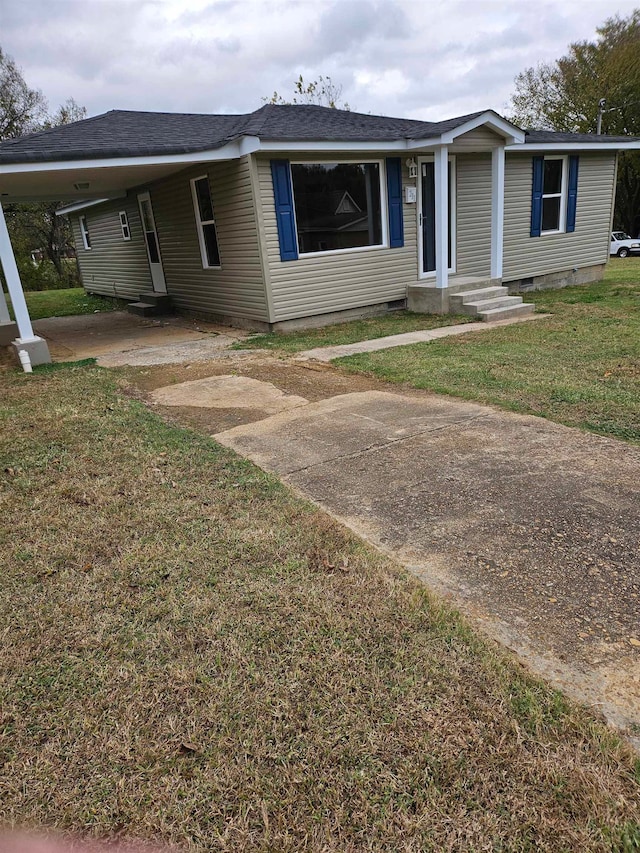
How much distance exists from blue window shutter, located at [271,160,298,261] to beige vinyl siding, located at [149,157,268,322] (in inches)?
14.6

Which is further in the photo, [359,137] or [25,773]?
[359,137]

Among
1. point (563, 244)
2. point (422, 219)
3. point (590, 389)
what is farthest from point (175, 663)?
point (563, 244)

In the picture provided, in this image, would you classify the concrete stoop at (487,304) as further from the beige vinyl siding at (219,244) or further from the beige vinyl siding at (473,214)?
the beige vinyl siding at (219,244)

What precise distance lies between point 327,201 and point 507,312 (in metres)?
3.41

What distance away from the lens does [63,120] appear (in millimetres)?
26578

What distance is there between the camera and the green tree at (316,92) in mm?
32344

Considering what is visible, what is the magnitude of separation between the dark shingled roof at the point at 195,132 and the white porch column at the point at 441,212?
1.37 feet

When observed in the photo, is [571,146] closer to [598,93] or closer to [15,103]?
[15,103]

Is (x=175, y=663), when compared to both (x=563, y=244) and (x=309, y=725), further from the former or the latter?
(x=563, y=244)

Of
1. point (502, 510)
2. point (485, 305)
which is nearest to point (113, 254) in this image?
point (485, 305)

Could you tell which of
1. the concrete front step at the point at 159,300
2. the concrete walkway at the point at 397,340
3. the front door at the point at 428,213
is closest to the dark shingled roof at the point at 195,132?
the front door at the point at 428,213

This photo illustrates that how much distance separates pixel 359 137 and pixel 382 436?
20.3ft

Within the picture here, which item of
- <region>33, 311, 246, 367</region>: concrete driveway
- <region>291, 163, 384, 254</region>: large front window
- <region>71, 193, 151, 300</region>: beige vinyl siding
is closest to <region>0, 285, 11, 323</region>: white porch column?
<region>33, 311, 246, 367</region>: concrete driveway

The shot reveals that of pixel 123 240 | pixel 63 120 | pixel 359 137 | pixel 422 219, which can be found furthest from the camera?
pixel 63 120
